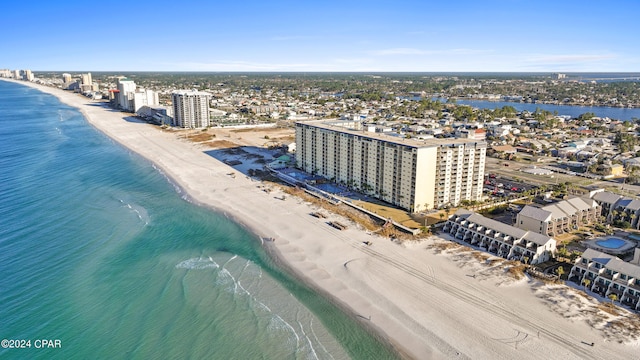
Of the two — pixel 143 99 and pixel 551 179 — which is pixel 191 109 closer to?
pixel 143 99

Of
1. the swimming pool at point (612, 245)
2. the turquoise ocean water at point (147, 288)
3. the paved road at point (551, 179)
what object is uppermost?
the paved road at point (551, 179)

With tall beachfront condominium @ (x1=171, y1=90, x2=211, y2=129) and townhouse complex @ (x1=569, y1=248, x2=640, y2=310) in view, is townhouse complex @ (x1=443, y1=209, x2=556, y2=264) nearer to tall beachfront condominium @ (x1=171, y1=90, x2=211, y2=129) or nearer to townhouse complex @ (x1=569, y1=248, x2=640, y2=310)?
townhouse complex @ (x1=569, y1=248, x2=640, y2=310)

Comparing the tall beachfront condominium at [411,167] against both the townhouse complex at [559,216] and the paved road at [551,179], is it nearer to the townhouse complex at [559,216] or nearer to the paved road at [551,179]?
the townhouse complex at [559,216]

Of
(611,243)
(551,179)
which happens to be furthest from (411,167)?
(551,179)

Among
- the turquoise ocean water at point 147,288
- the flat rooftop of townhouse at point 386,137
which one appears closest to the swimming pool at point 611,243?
the flat rooftop of townhouse at point 386,137

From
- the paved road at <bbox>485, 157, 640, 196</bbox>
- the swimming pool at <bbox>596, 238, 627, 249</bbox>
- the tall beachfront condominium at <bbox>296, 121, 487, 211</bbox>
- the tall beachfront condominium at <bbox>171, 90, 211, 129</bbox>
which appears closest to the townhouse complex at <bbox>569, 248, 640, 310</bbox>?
the swimming pool at <bbox>596, 238, 627, 249</bbox>

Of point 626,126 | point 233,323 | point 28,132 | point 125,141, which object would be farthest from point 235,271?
point 626,126
